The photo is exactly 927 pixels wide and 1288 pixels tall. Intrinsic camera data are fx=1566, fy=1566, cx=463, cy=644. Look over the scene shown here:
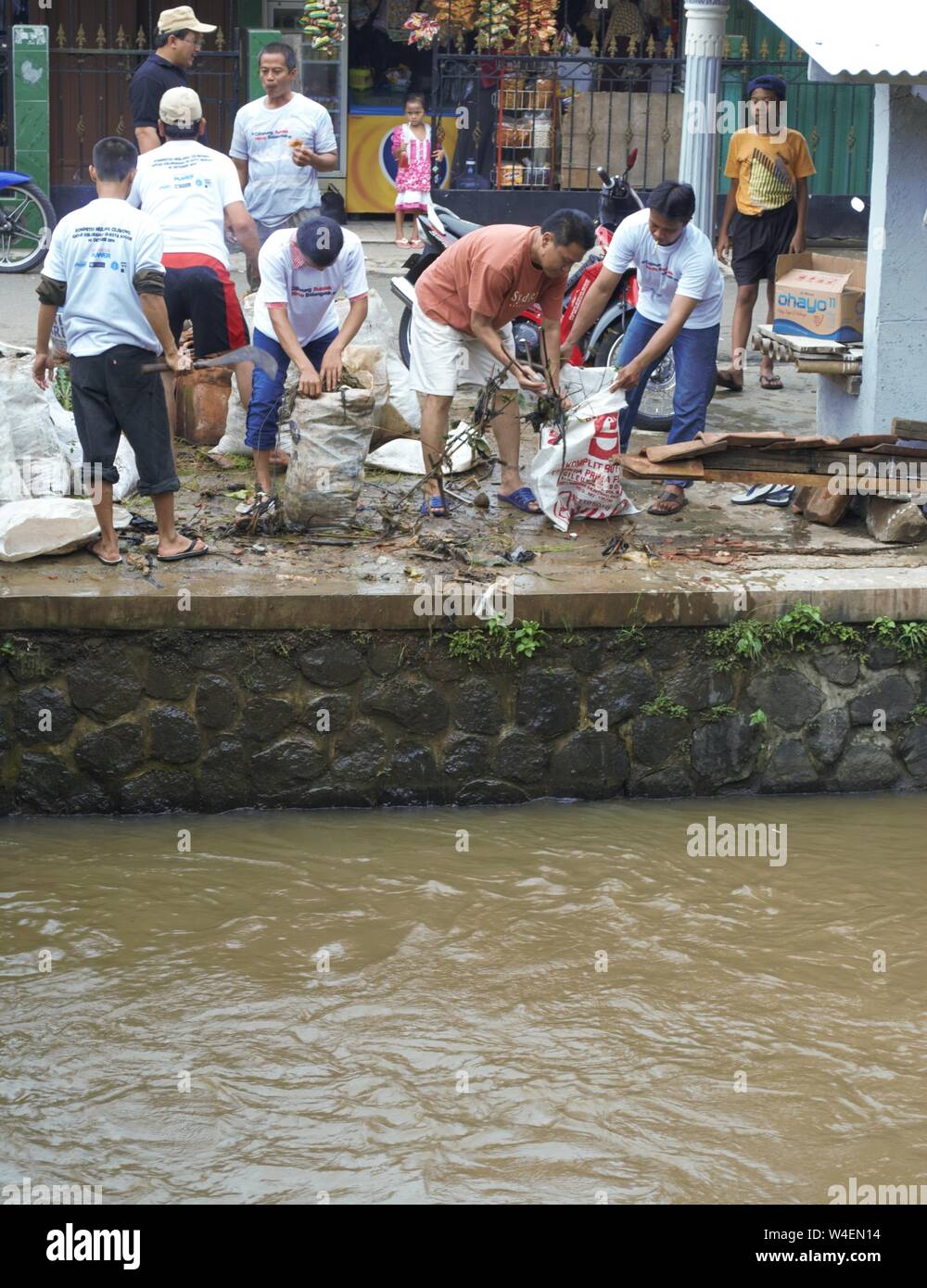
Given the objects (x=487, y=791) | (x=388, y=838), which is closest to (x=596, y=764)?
(x=487, y=791)

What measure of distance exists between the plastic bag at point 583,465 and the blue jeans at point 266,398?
1.07m

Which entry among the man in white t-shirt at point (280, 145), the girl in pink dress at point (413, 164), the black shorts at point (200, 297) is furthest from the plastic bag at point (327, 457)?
the girl in pink dress at point (413, 164)

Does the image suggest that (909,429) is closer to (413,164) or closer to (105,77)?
(413,164)

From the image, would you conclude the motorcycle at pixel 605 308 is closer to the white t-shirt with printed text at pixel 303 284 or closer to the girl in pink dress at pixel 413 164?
the white t-shirt with printed text at pixel 303 284

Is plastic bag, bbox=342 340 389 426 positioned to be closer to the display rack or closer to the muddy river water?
the muddy river water

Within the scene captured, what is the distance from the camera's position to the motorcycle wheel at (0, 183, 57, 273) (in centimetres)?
1212

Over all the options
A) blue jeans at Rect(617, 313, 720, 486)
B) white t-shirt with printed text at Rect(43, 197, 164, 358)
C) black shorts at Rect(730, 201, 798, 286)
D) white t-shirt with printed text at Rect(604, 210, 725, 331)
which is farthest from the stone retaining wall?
black shorts at Rect(730, 201, 798, 286)

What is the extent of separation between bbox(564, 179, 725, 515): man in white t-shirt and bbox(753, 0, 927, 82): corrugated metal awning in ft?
2.57

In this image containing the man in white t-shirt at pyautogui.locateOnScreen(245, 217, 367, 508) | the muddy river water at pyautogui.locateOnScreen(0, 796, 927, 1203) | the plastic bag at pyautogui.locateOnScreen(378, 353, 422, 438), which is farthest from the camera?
the plastic bag at pyautogui.locateOnScreen(378, 353, 422, 438)

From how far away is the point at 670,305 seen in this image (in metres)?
6.92

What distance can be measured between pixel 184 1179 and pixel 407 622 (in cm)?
234

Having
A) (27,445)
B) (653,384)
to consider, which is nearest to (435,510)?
(27,445)

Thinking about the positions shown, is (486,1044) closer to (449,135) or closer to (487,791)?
(487,791)

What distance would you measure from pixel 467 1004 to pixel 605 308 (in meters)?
4.67
